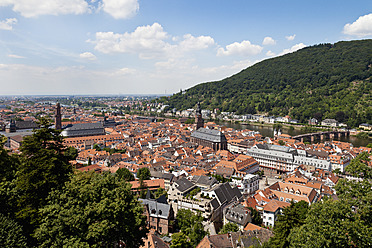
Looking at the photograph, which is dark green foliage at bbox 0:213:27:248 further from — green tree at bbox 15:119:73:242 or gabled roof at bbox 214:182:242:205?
gabled roof at bbox 214:182:242:205

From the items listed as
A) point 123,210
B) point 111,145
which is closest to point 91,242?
point 123,210

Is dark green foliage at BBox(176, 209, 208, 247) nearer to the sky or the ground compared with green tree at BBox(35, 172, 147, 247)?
nearer to the ground

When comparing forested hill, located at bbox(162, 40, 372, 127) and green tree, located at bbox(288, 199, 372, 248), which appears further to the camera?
forested hill, located at bbox(162, 40, 372, 127)

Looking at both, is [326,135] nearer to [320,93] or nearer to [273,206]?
[320,93]

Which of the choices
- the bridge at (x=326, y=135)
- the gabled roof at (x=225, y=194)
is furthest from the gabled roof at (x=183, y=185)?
the bridge at (x=326, y=135)

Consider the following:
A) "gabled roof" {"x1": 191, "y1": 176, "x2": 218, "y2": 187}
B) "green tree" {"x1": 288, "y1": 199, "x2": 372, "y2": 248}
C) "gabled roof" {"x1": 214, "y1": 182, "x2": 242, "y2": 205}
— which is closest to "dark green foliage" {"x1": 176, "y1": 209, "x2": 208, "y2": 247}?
"gabled roof" {"x1": 214, "y1": 182, "x2": 242, "y2": 205}

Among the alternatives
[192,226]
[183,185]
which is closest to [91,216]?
[192,226]
